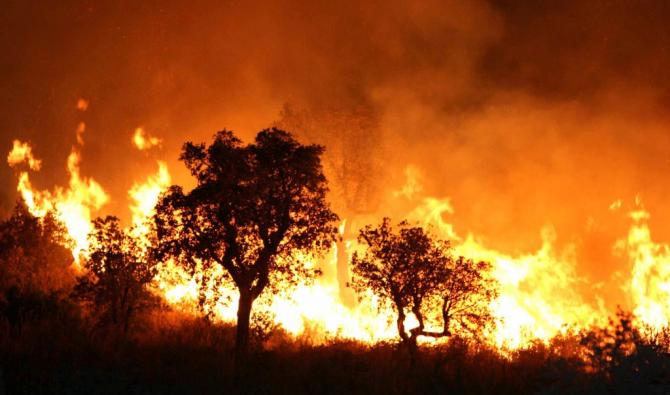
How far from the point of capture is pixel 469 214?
37375 millimetres

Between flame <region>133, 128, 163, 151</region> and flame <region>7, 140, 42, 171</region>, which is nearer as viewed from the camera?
flame <region>133, 128, 163, 151</region>

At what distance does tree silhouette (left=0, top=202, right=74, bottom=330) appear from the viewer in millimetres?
18734

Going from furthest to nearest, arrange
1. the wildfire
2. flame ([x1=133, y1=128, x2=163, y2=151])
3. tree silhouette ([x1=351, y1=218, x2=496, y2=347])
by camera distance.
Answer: flame ([x1=133, y1=128, x2=163, y2=151])
the wildfire
tree silhouette ([x1=351, y1=218, x2=496, y2=347])

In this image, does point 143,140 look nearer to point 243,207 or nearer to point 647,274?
point 243,207

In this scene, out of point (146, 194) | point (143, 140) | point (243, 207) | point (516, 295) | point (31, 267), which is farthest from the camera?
point (143, 140)

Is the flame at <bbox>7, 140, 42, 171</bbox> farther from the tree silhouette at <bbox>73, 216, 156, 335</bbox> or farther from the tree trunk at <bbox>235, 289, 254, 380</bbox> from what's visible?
the tree trunk at <bbox>235, 289, 254, 380</bbox>

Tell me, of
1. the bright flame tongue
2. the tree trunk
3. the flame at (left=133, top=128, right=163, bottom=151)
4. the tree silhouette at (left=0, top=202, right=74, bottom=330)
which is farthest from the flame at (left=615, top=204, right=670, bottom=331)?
the flame at (left=133, top=128, right=163, bottom=151)

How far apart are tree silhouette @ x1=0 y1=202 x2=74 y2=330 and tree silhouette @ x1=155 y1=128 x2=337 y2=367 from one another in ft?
23.5

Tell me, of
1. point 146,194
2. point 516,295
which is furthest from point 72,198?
point 516,295

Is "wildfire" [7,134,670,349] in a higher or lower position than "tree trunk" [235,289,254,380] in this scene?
higher

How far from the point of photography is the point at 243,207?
1560cm

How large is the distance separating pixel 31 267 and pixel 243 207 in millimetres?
15725

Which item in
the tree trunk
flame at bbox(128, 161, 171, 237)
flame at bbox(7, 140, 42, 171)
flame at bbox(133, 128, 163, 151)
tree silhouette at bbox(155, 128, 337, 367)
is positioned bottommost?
the tree trunk

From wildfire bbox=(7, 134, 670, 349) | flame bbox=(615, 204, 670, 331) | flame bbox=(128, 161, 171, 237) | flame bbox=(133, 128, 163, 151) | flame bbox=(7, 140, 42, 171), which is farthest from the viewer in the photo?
flame bbox=(7, 140, 42, 171)
